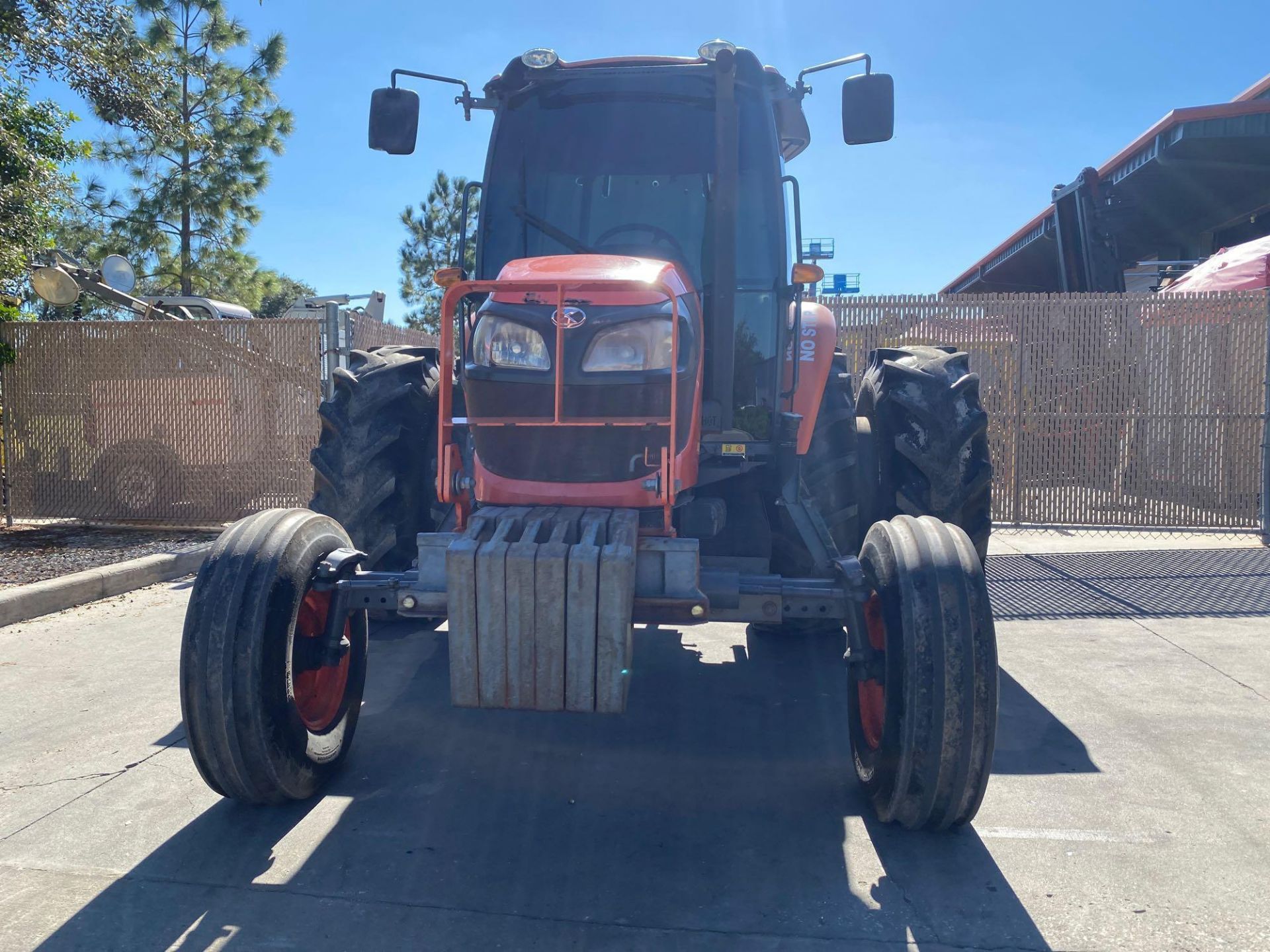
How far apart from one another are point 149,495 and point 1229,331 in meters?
10.7

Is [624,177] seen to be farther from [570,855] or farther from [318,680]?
[570,855]

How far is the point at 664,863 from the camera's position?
308 centimetres

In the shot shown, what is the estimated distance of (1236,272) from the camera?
38.6 ft

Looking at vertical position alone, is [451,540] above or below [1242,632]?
above

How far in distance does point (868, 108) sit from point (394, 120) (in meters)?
2.22

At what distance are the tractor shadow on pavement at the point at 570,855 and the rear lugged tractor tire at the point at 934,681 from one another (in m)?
0.22

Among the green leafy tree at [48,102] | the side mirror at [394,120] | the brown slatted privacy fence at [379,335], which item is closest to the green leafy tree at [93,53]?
the green leafy tree at [48,102]

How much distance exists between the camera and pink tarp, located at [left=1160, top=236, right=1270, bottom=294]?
11438mm

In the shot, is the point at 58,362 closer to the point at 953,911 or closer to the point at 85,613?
the point at 85,613

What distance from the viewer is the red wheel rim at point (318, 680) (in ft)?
11.7

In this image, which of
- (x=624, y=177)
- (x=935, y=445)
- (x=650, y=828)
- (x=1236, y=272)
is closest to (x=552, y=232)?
(x=624, y=177)

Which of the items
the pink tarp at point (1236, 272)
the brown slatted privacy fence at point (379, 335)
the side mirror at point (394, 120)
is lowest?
the brown slatted privacy fence at point (379, 335)

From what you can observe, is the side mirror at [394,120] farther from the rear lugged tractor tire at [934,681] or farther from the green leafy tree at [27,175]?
the green leafy tree at [27,175]

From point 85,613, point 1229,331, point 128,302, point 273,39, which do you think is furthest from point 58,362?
point 273,39
